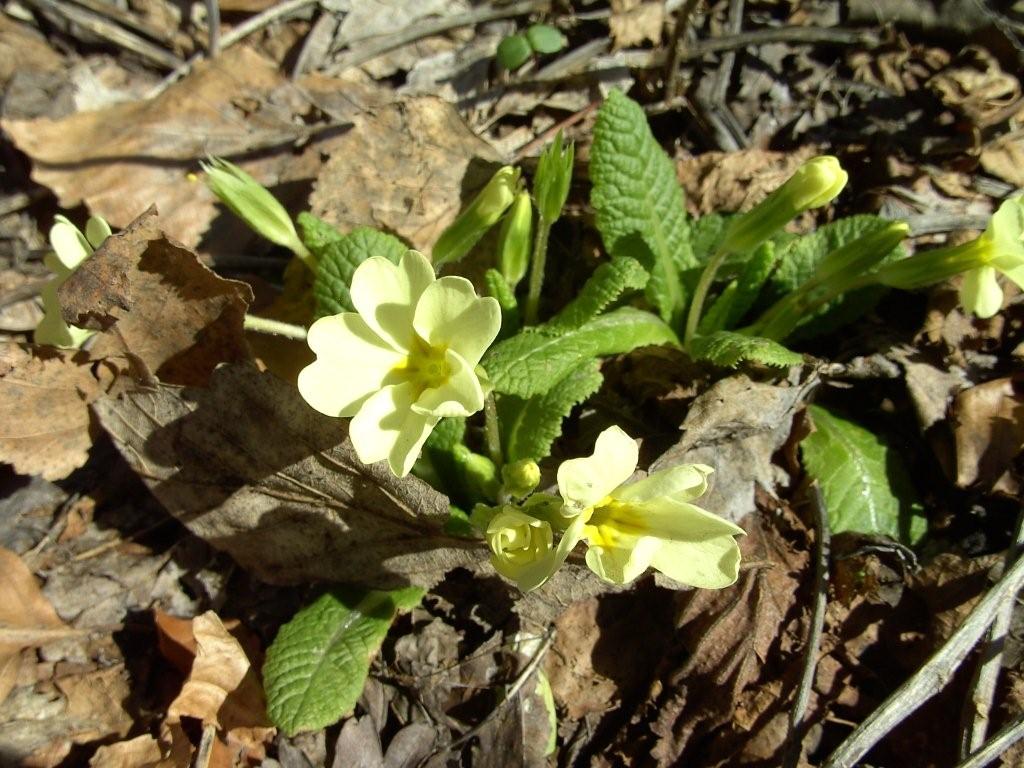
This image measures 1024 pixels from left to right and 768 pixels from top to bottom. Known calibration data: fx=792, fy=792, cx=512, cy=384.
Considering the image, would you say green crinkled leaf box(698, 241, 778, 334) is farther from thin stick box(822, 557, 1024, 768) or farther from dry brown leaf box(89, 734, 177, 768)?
dry brown leaf box(89, 734, 177, 768)

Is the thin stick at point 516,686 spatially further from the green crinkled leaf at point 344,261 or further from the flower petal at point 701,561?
the green crinkled leaf at point 344,261

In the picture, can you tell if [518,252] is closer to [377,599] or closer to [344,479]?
[344,479]

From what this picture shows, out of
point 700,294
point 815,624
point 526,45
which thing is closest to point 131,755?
point 815,624

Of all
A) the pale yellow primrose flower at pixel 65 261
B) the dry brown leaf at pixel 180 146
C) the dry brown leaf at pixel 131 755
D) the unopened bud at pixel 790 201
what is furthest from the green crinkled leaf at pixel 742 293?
the dry brown leaf at pixel 131 755

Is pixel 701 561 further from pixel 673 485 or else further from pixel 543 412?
pixel 543 412

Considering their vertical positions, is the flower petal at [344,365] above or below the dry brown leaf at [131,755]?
above

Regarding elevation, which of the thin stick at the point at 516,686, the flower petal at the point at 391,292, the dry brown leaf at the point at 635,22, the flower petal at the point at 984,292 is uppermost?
the dry brown leaf at the point at 635,22

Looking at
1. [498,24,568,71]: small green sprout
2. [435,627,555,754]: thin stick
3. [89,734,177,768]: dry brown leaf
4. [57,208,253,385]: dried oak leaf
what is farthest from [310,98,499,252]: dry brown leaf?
[89,734,177,768]: dry brown leaf
